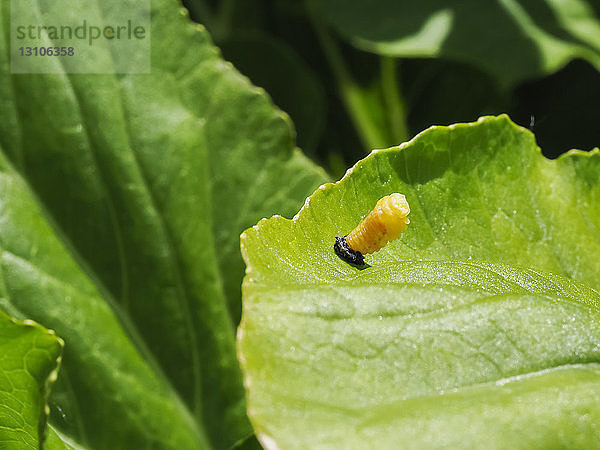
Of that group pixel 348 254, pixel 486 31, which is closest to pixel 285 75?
pixel 486 31

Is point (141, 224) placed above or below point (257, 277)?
below

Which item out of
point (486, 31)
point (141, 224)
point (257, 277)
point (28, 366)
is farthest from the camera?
point (486, 31)

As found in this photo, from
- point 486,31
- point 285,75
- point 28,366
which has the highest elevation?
point 486,31

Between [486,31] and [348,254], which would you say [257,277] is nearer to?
[348,254]

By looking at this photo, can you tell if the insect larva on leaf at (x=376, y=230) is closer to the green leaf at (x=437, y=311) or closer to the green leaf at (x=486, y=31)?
the green leaf at (x=437, y=311)

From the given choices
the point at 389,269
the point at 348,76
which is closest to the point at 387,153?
the point at 389,269

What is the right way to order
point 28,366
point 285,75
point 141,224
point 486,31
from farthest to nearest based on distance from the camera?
1. point 285,75
2. point 486,31
3. point 141,224
4. point 28,366

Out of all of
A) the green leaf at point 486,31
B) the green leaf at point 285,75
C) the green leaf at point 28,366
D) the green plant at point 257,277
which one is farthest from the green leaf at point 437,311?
the green leaf at point 285,75

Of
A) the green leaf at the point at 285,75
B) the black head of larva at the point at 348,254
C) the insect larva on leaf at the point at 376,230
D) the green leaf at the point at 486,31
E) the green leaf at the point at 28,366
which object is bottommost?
the green leaf at the point at 28,366
